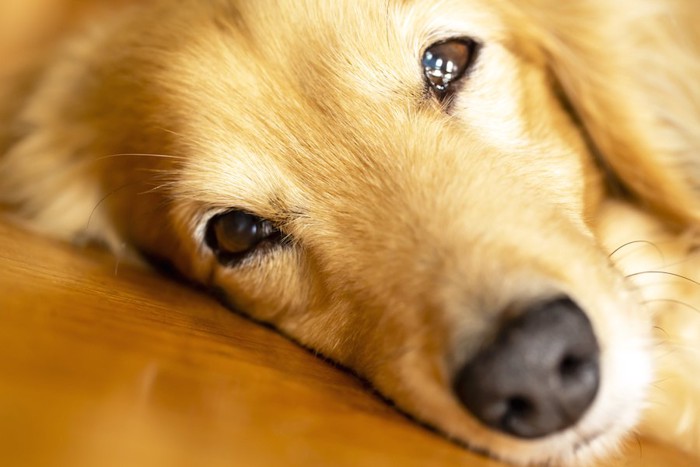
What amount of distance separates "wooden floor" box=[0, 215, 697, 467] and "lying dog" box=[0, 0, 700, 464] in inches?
5.2

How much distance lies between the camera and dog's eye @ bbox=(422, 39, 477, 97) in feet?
4.75

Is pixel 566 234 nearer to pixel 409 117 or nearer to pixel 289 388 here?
pixel 409 117

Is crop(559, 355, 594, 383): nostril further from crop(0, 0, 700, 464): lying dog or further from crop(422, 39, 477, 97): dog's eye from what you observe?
crop(422, 39, 477, 97): dog's eye

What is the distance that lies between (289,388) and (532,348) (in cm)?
34

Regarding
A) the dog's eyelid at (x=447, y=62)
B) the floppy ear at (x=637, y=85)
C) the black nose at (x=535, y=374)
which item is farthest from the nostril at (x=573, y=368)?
the floppy ear at (x=637, y=85)

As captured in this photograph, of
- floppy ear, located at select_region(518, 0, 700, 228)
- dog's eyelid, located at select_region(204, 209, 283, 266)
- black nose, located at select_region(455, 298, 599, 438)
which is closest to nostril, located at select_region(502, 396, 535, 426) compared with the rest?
black nose, located at select_region(455, 298, 599, 438)

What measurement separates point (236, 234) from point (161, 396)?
74 centimetres

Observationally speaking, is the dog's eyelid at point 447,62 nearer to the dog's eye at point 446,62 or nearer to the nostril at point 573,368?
the dog's eye at point 446,62

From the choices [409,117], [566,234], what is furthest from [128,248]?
[566,234]

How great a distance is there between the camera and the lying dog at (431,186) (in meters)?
1.04

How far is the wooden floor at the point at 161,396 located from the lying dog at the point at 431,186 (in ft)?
0.43

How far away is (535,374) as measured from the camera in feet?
3.09

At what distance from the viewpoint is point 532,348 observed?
950mm

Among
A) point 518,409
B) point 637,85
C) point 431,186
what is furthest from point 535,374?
point 637,85
